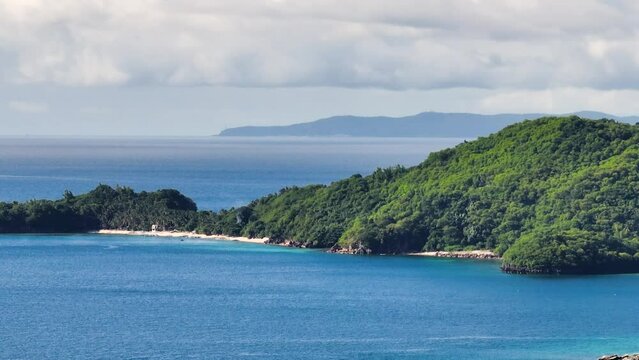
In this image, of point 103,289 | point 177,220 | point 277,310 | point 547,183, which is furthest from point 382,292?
point 177,220

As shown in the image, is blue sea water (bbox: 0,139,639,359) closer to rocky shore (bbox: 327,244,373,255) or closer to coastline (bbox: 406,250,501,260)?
rocky shore (bbox: 327,244,373,255)

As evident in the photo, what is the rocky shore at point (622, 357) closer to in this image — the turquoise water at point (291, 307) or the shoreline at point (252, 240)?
the turquoise water at point (291, 307)

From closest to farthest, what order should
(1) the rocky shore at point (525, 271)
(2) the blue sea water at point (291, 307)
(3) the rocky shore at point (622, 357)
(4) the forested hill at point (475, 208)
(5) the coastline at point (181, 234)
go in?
(3) the rocky shore at point (622, 357) → (2) the blue sea water at point (291, 307) → (1) the rocky shore at point (525, 271) → (4) the forested hill at point (475, 208) → (5) the coastline at point (181, 234)

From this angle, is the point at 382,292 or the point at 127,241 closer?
the point at 382,292

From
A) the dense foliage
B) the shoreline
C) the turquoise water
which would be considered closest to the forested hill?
the dense foliage

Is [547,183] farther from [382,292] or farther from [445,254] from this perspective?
[382,292]

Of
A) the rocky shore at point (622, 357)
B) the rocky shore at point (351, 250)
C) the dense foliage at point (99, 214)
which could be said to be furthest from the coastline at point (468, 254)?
the rocky shore at point (622, 357)
